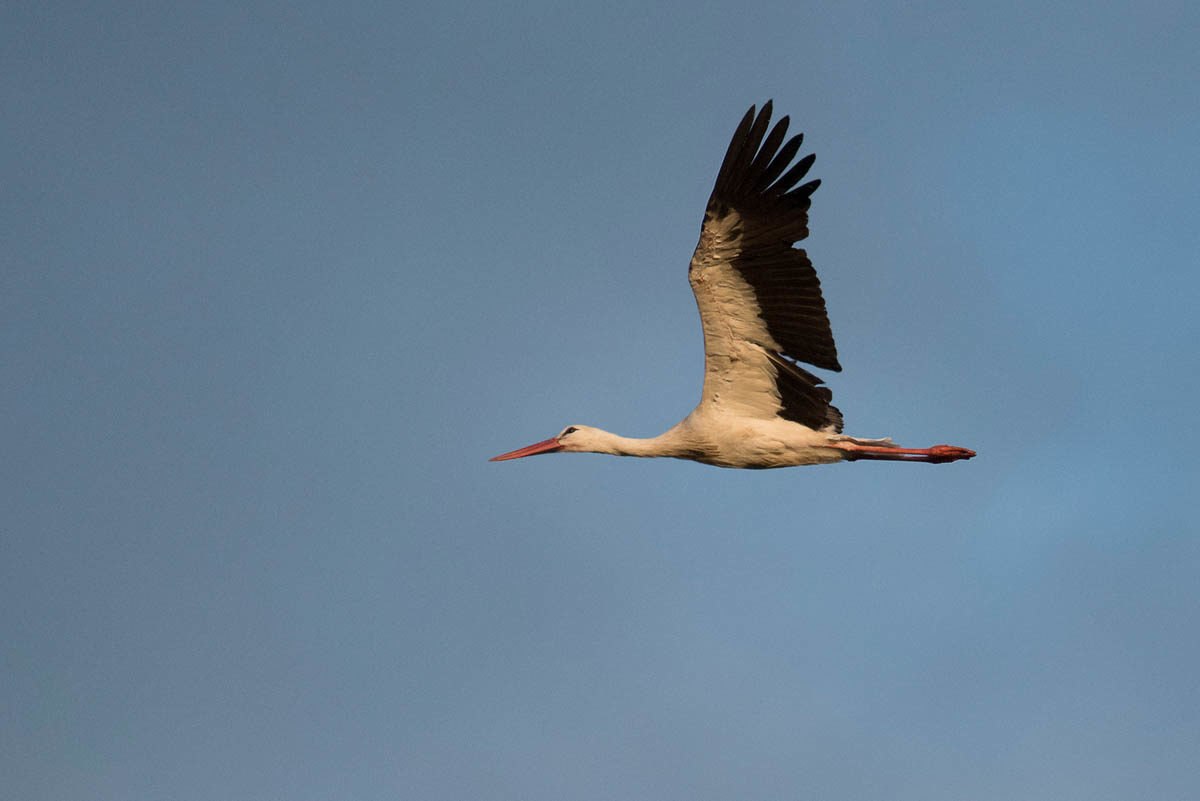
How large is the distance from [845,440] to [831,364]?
957 millimetres

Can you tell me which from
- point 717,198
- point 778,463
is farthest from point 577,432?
point 717,198

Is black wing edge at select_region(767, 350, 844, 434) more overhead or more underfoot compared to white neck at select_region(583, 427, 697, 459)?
more overhead

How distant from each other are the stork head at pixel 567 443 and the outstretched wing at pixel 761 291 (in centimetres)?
199

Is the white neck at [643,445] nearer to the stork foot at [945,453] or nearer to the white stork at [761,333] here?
the white stork at [761,333]

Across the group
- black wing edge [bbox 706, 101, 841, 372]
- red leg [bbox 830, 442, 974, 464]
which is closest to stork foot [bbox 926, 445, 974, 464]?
red leg [bbox 830, 442, 974, 464]

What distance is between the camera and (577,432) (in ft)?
55.5

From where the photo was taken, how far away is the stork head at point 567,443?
1684 cm

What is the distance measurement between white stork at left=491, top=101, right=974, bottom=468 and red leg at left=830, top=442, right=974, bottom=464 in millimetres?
12

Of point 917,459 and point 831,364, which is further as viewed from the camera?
point 917,459

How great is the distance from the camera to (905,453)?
15.8 m

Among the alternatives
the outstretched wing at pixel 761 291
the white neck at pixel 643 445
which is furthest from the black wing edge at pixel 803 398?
the white neck at pixel 643 445

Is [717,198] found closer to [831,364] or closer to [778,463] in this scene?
[831,364]

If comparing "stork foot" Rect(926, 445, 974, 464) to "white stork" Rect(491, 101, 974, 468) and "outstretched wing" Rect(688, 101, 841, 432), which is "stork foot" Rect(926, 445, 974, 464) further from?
"outstretched wing" Rect(688, 101, 841, 432)

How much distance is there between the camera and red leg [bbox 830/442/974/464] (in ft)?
50.6
